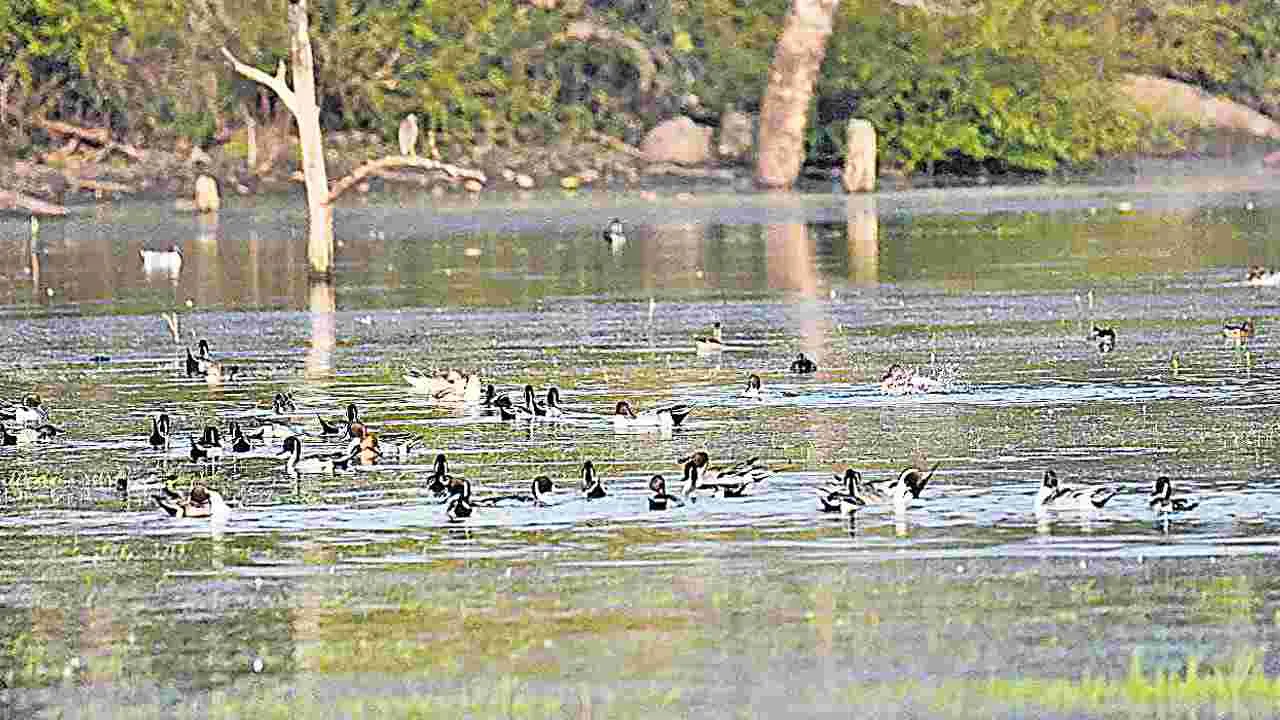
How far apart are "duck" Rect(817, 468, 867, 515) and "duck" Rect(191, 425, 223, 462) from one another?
3.76 m

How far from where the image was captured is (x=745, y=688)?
389 inches

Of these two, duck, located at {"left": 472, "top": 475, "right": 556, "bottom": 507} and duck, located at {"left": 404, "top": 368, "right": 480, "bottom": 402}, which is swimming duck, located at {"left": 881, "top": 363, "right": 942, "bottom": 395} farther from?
duck, located at {"left": 472, "top": 475, "right": 556, "bottom": 507}

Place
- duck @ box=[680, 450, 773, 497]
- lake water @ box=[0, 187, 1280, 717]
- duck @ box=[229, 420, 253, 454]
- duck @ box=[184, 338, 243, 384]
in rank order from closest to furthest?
lake water @ box=[0, 187, 1280, 717]
duck @ box=[680, 450, 773, 497]
duck @ box=[229, 420, 253, 454]
duck @ box=[184, 338, 243, 384]

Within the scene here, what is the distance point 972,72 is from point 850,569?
48666 mm

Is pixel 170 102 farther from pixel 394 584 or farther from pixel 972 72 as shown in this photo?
pixel 394 584

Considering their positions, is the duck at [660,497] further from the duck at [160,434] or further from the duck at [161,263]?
the duck at [161,263]

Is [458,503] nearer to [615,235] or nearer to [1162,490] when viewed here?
[1162,490]

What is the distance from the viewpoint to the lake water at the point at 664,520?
10.1 m

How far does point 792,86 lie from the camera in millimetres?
57938

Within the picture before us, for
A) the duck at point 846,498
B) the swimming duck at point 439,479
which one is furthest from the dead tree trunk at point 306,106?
the duck at point 846,498

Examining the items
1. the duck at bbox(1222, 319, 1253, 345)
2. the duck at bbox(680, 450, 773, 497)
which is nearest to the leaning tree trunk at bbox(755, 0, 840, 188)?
the duck at bbox(1222, 319, 1253, 345)

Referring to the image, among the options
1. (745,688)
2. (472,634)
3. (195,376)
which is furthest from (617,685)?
(195,376)

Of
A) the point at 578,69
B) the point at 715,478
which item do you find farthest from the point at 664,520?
the point at 578,69

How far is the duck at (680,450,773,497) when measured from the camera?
14438 mm
